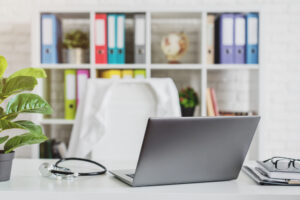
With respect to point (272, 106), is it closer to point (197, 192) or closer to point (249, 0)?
point (249, 0)

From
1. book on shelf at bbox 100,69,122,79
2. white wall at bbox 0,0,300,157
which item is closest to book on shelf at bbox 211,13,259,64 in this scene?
white wall at bbox 0,0,300,157

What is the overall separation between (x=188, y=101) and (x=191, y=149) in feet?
5.58

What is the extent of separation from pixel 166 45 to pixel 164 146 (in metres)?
1.87

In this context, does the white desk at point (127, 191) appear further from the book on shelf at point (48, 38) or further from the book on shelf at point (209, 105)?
the book on shelf at point (48, 38)

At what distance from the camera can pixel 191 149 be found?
0.96m

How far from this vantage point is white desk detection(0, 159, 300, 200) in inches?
34.9

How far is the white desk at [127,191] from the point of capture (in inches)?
34.9

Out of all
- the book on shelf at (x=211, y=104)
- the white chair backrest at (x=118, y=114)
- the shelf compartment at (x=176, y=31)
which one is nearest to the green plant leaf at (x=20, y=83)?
the white chair backrest at (x=118, y=114)

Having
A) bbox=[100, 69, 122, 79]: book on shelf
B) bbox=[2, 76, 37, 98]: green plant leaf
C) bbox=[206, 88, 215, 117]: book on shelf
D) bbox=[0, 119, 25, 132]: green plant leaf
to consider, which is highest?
bbox=[100, 69, 122, 79]: book on shelf

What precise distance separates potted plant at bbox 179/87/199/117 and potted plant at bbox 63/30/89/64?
2.48 feet

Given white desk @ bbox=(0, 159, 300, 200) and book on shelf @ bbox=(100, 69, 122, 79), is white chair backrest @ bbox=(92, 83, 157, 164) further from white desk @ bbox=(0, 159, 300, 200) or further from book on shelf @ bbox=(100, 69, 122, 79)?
white desk @ bbox=(0, 159, 300, 200)

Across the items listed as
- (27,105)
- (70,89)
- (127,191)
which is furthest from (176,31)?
(127,191)

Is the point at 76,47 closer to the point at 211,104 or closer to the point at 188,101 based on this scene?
the point at 188,101

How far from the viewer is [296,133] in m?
2.94
